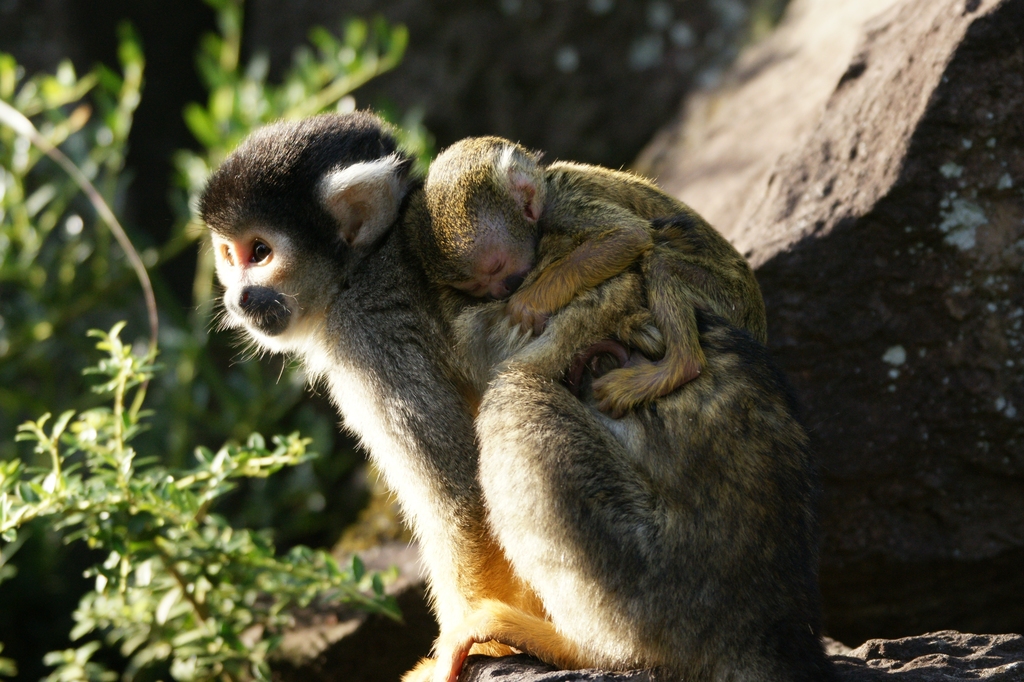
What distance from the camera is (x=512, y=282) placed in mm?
3057

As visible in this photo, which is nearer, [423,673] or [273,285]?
[423,673]

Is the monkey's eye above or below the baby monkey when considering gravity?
above

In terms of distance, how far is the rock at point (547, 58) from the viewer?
726 centimetres

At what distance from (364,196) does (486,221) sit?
53cm

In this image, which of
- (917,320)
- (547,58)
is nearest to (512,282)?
(917,320)

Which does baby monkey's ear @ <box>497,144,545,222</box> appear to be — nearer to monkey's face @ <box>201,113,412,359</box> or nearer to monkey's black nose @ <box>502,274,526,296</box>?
monkey's black nose @ <box>502,274,526,296</box>

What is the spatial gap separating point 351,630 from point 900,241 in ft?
9.51

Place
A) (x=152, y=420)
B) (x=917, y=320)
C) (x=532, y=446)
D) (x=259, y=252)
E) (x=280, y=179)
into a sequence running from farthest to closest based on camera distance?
(x=152, y=420), (x=917, y=320), (x=259, y=252), (x=280, y=179), (x=532, y=446)

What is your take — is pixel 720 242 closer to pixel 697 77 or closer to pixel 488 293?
pixel 488 293

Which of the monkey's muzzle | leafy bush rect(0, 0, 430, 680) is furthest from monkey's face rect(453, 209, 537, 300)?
leafy bush rect(0, 0, 430, 680)

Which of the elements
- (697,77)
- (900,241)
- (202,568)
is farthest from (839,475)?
(697,77)

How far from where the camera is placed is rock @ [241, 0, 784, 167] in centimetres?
726

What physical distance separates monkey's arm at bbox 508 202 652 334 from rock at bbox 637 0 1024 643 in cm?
108

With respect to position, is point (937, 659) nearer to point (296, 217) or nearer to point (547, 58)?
point (296, 217)
